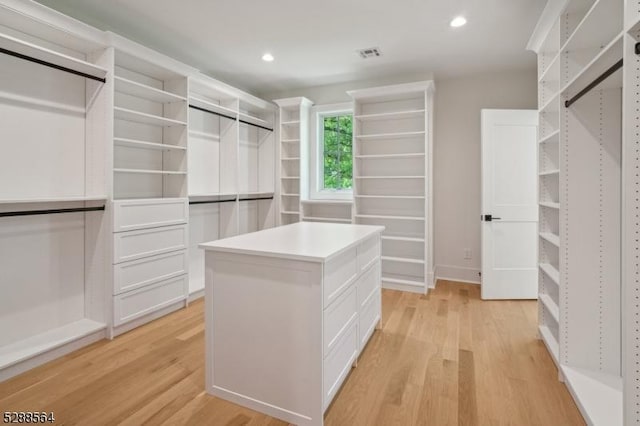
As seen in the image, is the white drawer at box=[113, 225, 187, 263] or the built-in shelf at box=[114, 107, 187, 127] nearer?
the white drawer at box=[113, 225, 187, 263]

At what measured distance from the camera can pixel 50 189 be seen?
8.18 ft

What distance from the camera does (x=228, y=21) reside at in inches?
115

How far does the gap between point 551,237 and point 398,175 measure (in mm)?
2173

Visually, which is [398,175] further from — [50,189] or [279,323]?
[50,189]

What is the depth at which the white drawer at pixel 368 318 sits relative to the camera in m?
2.31

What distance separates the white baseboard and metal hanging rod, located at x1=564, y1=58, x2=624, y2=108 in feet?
8.88

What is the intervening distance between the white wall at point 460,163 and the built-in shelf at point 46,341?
3.88m

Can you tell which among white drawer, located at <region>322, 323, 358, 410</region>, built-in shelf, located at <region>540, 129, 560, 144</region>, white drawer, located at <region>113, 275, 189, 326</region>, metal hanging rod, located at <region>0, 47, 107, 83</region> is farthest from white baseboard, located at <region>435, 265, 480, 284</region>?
metal hanging rod, located at <region>0, 47, 107, 83</region>

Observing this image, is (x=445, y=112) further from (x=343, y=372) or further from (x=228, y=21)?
(x=343, y=372)

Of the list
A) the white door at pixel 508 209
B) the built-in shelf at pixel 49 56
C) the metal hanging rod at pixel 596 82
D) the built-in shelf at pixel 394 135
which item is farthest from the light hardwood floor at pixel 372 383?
the built-in shelf at pixel 394 135

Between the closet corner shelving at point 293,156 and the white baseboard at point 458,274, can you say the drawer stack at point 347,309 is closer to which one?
the white baseboard at point 458,274

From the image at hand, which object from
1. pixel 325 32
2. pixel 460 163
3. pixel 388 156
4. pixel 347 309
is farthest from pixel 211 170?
pixel 460 163

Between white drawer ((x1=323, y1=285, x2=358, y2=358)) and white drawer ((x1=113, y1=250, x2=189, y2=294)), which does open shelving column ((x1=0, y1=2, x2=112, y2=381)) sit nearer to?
white drawer ((x1=113, y1=250, x2=189, y2=294))

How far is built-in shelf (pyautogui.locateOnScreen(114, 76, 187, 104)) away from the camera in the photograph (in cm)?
278
